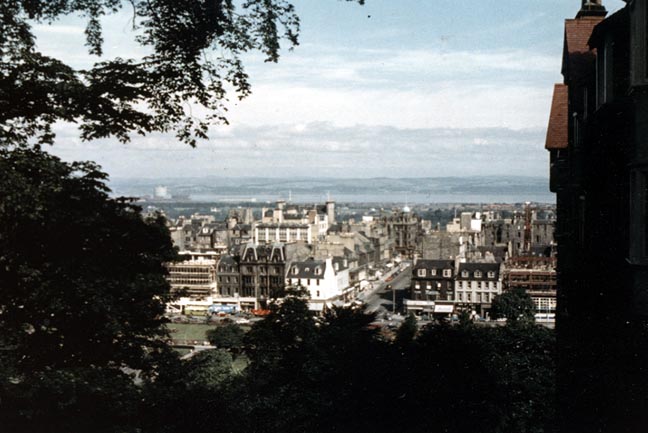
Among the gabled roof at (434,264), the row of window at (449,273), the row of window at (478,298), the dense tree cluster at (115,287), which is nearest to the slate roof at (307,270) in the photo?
the row of window at (449,273)

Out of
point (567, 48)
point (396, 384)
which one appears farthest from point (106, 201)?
point (567, 48)

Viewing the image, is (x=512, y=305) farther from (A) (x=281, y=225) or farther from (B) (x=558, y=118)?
(A) (x=281, y=225)

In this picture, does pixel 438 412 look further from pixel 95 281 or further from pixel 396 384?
pixel 95 281

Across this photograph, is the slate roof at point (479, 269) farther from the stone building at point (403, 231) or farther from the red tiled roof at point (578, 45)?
the stone building at point (403, 231)

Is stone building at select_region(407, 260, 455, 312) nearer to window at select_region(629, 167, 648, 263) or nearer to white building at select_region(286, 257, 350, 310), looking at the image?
white building at select_region(286, 257, 350, 310)

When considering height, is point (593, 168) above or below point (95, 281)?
above

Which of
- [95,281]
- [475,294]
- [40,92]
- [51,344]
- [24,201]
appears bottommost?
[475,294]

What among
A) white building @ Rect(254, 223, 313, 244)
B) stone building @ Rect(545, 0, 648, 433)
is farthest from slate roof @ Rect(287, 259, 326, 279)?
white building @ Rect(254, 223, 313, 244)
